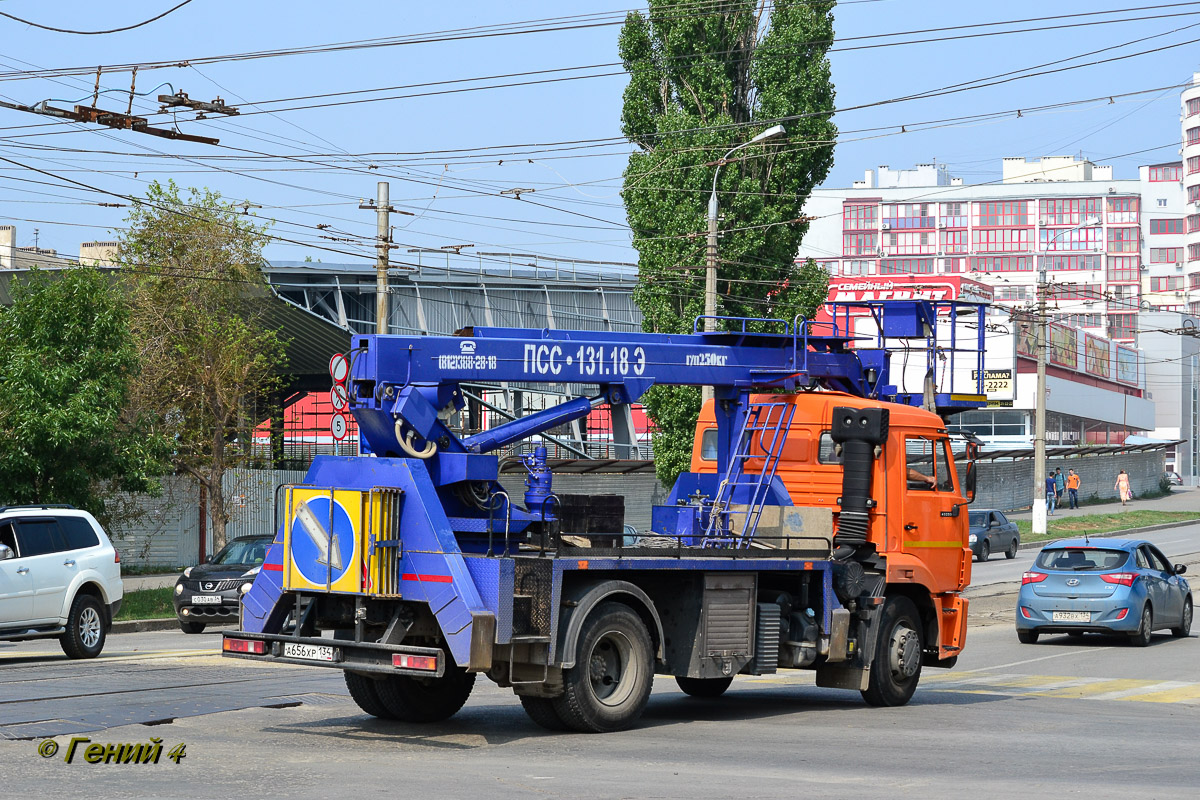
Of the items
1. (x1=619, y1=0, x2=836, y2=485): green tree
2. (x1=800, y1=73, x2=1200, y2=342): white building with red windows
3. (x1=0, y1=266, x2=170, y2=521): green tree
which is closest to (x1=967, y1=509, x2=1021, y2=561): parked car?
(x1=619, y1=0, x2=836, y2=485): green tree

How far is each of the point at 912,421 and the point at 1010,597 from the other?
54.9ft

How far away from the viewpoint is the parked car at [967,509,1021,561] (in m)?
40.0

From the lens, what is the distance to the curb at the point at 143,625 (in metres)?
23.3

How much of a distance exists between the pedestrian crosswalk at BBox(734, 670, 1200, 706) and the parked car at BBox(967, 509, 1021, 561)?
23233mm

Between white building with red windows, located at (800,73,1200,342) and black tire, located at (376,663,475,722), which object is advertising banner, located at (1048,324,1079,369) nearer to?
white building with red windows, located at (800,73,1200,342)

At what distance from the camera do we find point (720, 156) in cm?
3581

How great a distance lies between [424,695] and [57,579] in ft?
25.4

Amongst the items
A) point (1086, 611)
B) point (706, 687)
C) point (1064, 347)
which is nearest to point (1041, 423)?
point (1086, 611)

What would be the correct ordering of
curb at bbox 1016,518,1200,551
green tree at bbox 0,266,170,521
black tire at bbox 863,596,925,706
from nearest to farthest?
1. black tire at bbox 863,596,925,706
2. green tree at bbox 0,266,170,521
3. curb at bbox 1016,518,1200,551

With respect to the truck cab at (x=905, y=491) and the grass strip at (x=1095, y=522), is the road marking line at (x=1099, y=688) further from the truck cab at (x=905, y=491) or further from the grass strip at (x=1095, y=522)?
the grass strip at (x=1095, y=522)

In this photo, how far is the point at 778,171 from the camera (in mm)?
36625

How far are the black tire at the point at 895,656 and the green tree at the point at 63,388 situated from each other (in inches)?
579

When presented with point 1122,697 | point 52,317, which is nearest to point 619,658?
point 1122,697

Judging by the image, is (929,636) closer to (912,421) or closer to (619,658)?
(912,421)
